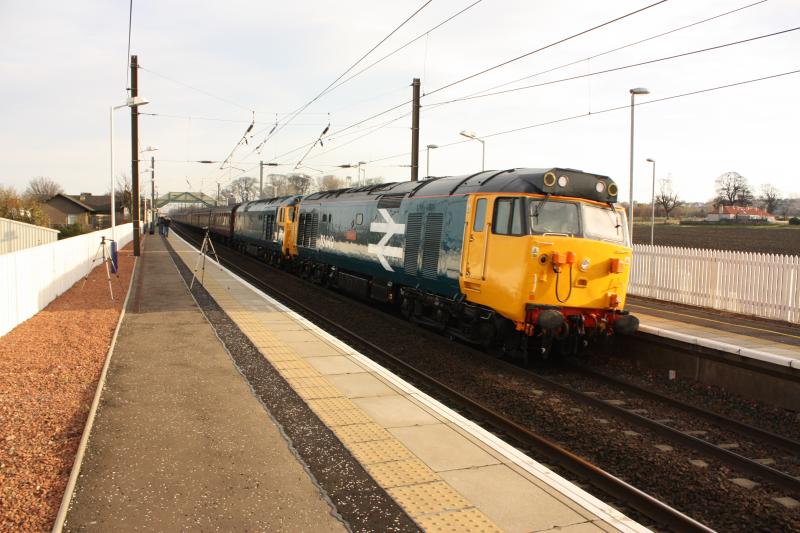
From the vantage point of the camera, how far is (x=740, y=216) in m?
81.6

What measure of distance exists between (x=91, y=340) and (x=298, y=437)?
6.68m

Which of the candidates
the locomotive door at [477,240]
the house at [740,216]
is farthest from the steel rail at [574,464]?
the house at [740,216]

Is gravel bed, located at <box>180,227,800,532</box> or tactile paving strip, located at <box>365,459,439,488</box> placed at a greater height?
tactile paving strip, located at <box>365,459,439,488</box>

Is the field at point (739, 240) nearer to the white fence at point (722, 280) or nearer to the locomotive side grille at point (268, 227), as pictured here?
the white fence at point (722, 280)

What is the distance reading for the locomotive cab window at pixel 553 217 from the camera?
9.91 metres

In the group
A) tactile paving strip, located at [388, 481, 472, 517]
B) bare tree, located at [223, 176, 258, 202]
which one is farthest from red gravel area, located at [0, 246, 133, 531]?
bare tree, located at [223, 176, 258, 202]

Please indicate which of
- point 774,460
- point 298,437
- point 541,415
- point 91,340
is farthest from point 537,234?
point 91,340

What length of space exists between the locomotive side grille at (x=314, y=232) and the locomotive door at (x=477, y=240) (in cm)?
1083

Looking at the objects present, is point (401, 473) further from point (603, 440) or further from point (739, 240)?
point (739, 240)

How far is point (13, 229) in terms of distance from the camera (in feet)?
87.9

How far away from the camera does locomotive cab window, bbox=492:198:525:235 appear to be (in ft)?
32.7

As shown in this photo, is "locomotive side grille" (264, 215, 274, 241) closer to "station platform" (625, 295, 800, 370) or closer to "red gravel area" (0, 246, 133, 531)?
"red gravel area" (0, 246, 133, 531)

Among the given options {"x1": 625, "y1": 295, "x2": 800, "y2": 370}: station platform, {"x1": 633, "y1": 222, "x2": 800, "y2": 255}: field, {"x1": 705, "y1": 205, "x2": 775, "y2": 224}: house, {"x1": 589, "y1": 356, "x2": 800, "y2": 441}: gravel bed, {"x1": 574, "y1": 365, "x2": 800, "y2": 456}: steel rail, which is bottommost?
{"x1": 589, "y1": 356, "x2": 800, "y2": 441}: gravel bed

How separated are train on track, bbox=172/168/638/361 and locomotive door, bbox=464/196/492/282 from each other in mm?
19
